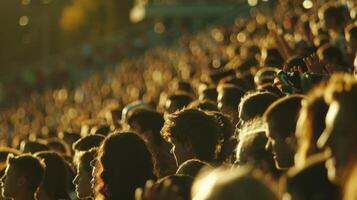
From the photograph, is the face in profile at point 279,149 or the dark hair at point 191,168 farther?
the dark hair at point 191,168

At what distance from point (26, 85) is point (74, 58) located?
7.93 metres

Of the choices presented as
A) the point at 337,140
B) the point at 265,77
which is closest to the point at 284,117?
the point at 337,140

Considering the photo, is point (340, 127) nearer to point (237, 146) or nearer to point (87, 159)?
point (237, 146)

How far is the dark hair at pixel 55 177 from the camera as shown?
849cm

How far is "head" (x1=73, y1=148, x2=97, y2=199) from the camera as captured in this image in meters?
8.20

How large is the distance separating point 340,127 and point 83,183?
3822 mm

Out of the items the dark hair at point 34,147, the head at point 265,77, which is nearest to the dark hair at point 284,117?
the head at point 265,77

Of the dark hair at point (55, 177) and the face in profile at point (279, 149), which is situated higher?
the face in profile at point (279, 149)

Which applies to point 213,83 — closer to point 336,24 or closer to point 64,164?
point 336,24

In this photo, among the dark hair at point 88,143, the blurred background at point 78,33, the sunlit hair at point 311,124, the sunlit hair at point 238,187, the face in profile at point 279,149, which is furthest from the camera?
the blurred background at point 78,33

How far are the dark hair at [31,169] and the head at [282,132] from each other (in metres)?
2.57

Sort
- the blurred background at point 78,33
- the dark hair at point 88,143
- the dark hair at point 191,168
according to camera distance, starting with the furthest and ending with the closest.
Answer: the blurred background at point 78,33 → the dark hair at point 88,143 → the dark hair at point 191,168

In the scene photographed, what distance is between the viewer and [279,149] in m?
6.11

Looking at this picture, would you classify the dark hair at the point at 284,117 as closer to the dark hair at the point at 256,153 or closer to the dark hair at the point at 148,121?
the dark hair at the point at 256,153
